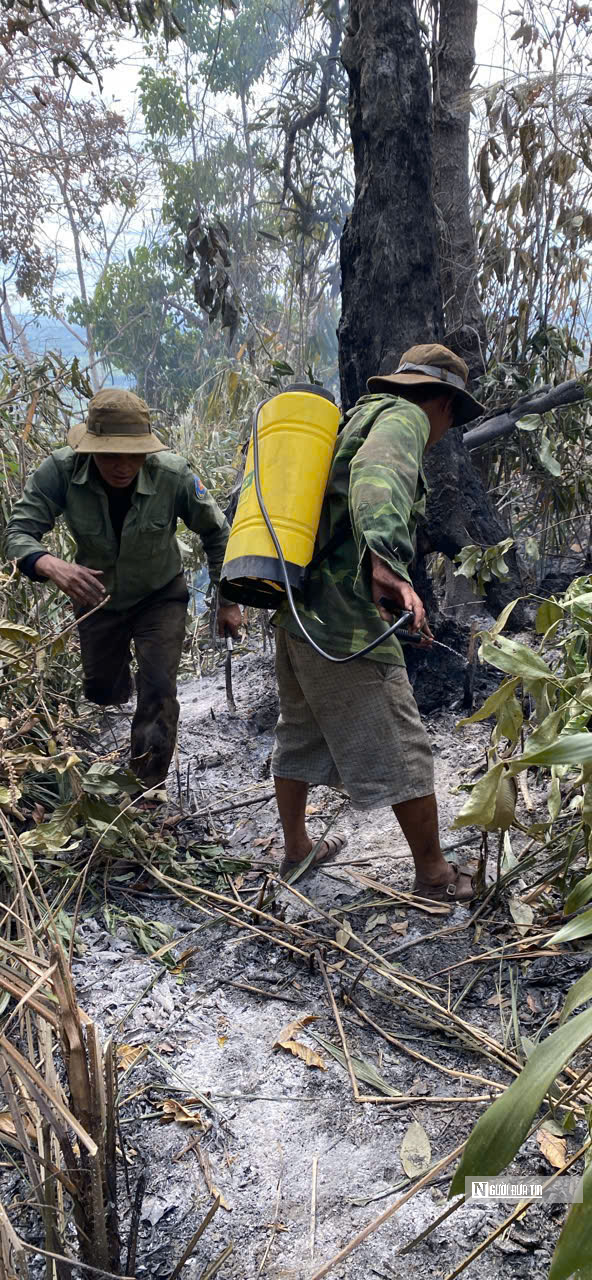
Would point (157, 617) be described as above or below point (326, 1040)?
above

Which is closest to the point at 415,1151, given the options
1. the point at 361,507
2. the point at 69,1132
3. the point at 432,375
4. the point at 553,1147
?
the point at 553,1147

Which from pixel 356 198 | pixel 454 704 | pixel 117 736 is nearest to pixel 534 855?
pixel 454 704

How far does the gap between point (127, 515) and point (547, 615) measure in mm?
1554

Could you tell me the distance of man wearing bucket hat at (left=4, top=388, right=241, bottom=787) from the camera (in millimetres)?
3094

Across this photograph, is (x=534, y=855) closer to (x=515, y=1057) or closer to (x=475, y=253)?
(x=515, y=1057)

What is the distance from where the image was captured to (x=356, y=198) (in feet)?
13.3

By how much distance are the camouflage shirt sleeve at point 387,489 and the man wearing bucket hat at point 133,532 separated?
1.03m

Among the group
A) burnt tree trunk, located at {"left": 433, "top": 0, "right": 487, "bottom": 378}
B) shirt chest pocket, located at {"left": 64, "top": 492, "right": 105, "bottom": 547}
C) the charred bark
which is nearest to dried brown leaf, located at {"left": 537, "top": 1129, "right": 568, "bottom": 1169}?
shirt chest pocket, located at {"left": 64, "top": 492, "right": 105, "bottom": 547}

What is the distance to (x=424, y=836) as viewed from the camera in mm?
2600

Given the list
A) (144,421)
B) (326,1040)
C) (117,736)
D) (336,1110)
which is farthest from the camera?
(117,736)

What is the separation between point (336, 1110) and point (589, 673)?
1069mm

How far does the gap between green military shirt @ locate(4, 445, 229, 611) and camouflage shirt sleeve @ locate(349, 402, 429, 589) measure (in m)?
1.12

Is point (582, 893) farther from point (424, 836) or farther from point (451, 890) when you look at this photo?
point (451, 890)

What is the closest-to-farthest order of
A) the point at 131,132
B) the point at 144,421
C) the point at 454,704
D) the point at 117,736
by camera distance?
the point at 144,421, the point at 454,704, the point at 117,736, the point at 131,132
